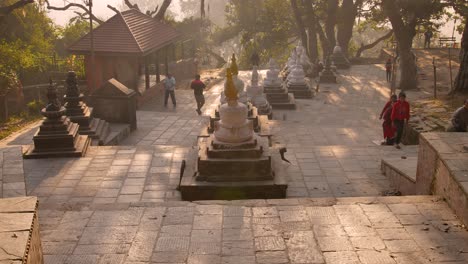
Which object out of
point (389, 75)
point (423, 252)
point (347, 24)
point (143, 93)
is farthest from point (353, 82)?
point (423, 252)

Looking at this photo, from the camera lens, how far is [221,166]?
7.34 metres

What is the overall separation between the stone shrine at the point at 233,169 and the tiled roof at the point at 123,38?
37.9ft

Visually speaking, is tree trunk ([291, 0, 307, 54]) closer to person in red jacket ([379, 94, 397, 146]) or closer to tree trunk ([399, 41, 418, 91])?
tree trunk ([399, 41, 418, 91])

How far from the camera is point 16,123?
18.6 meters

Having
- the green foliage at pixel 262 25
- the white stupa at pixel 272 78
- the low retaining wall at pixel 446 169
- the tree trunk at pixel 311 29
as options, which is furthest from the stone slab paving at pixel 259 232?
the green foliage at pixel 262 25

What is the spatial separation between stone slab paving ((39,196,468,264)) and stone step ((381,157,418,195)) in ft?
4.10

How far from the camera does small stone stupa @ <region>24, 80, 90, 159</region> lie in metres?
9.58

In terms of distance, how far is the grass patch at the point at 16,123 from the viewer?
17.4m

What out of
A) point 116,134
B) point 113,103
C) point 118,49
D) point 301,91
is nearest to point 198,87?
point 113,103

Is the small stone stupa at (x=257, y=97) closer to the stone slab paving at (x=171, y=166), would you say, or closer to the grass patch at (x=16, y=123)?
the stone slab paving at (x=171, y=166)

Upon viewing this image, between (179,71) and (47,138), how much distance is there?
1997 cm

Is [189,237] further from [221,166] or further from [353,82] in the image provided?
[353,82]

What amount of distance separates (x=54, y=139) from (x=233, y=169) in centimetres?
450

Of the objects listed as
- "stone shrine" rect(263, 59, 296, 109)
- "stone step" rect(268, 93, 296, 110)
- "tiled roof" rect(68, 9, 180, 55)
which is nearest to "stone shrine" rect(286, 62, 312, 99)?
"stone shrine" rect(263, 59, 296, 109)
